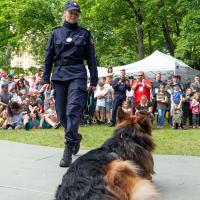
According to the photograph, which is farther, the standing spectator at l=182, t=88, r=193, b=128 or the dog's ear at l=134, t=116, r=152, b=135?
the standing spectator at l=182, t=88, r=193, b=128

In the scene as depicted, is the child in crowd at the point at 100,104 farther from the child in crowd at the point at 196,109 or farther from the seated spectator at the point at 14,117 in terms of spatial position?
the child in crowd at the point at 196,109

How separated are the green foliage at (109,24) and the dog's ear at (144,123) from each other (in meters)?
21.5

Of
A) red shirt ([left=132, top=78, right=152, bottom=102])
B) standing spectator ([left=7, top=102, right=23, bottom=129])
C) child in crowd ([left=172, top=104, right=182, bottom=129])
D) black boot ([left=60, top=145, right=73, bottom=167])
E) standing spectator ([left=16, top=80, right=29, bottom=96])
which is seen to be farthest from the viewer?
standing spectator ([left=16, top=80, right=29, bottom=96])

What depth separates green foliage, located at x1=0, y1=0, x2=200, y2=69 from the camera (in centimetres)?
2902

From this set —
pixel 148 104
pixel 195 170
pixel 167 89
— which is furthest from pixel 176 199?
pixel 167 89

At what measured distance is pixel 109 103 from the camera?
16.6m

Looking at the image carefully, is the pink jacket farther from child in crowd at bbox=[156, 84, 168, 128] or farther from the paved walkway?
the paved walkway

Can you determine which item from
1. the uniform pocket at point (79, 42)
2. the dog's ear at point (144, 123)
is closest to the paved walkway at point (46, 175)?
the dog's ear at point (144, 123)

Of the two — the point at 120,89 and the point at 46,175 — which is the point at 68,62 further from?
the point at 120,89

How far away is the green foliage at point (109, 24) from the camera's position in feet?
95.2

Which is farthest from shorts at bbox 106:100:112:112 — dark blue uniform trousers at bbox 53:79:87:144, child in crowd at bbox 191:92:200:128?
dark blue uniform trousers at bbox 53:79:87:144

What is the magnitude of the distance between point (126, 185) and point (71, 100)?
10.2ft

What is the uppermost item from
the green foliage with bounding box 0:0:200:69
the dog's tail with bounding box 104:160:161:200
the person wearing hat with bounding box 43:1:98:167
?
the green foliage with bounding box 0:0:200:69

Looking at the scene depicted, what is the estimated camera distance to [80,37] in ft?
21.0
